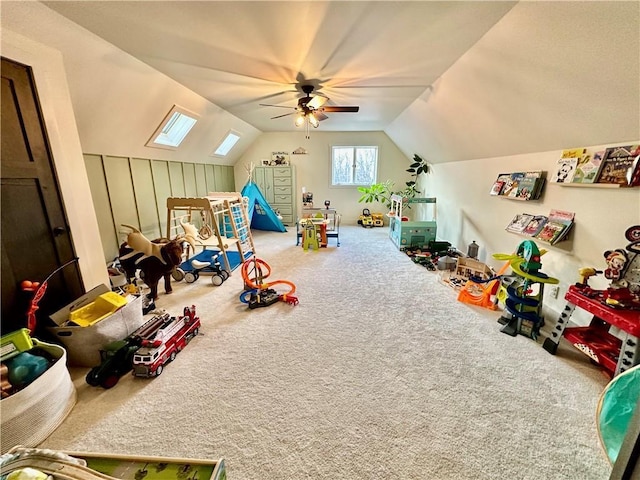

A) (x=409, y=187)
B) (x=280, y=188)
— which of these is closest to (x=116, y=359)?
(x=280, y=188)

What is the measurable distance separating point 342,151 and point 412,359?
219 inches

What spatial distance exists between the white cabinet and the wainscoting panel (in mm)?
1588

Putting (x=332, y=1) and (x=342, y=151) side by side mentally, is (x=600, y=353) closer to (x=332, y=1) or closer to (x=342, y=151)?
(x=332, y=1)

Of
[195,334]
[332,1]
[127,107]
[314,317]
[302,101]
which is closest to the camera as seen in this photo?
[332,1]

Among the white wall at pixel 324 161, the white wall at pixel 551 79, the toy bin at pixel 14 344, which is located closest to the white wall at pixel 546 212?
the white wall at pixel 551 79

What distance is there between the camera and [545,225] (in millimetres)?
2432

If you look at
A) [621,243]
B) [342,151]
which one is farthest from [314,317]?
[342,151]

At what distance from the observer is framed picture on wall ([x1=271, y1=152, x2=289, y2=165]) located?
649cm

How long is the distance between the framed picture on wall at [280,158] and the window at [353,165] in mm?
1143

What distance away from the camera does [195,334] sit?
2223mm

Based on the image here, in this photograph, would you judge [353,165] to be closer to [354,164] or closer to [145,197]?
[354,164]

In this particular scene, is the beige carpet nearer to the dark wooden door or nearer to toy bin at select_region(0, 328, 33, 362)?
toy bin at select_region(0, 328, 33, 362)

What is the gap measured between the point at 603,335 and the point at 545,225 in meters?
0.98

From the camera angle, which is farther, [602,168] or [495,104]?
[495,104]
